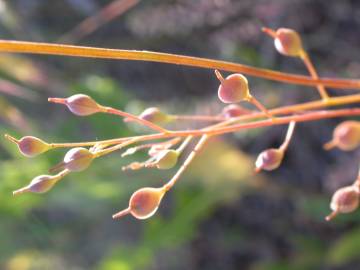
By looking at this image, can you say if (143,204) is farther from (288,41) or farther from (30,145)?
(288,41)

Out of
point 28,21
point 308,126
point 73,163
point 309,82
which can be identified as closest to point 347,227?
point 308,126

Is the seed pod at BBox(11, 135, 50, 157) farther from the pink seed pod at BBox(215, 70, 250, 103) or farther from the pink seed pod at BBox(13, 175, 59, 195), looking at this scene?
the pink seed pod at BBox(215, 70, 250, 103)

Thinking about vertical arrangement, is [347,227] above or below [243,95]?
above

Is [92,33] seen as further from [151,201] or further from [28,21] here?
[151,201]

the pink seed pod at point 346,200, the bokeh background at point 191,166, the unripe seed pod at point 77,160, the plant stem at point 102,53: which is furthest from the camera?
the bokeh background at point 191,166

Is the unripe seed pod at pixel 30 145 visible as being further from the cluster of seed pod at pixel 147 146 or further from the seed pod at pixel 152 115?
the seed pod at pixel 152 115

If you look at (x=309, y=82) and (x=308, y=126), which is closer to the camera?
(x=309, y=82)

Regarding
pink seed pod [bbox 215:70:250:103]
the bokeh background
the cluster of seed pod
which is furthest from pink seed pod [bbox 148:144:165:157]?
the bokeh background

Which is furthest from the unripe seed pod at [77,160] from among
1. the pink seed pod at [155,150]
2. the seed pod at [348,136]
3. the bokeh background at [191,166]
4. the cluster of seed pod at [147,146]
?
the bokeh background at [191,166]
